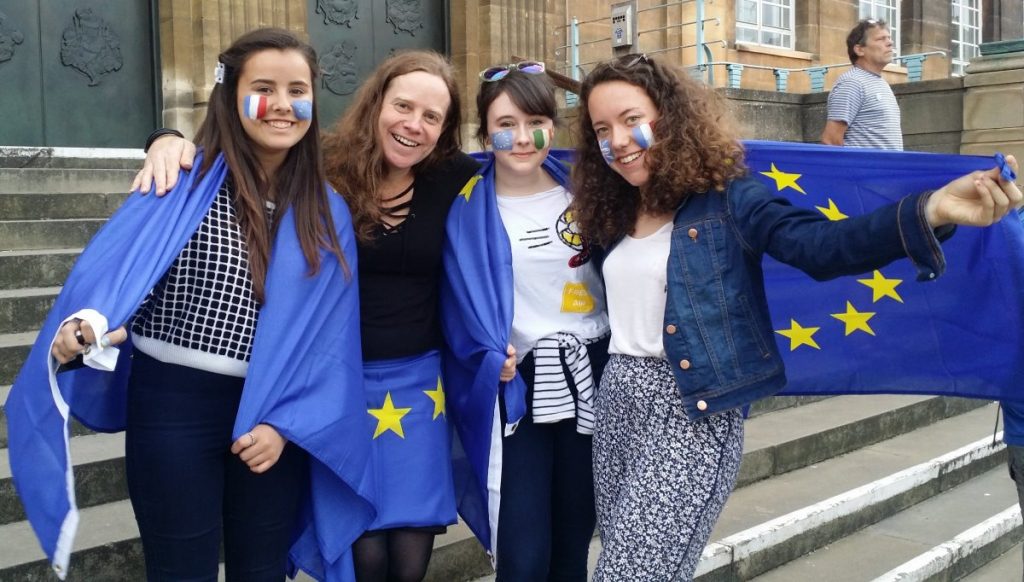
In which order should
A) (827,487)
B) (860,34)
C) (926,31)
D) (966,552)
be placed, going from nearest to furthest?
(966,552)
(827,487)
(860,34)
(926,31)

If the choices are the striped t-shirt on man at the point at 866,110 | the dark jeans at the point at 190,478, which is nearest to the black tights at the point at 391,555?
the dark jeans at the point at 190,478

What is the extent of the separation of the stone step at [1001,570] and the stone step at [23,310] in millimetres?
4483

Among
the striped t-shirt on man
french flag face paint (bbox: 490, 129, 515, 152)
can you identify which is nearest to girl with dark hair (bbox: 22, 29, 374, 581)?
french flag face paint (bbox: 490, 129, 515, 152)

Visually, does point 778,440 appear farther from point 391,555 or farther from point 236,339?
point 236,339

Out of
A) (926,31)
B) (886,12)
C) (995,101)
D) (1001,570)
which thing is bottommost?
(1001,570)

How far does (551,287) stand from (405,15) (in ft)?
21.9

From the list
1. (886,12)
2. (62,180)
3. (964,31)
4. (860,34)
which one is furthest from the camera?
(964,31)

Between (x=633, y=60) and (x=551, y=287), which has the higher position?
(x=633, y=60)

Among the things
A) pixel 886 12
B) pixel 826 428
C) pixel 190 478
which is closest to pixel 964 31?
pixel 886 12

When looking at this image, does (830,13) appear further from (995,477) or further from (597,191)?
(597,191)

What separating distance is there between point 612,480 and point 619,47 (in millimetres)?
8108

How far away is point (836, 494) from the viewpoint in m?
4.98

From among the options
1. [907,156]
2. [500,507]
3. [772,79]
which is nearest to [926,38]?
[772,79]

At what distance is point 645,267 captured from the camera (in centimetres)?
259
